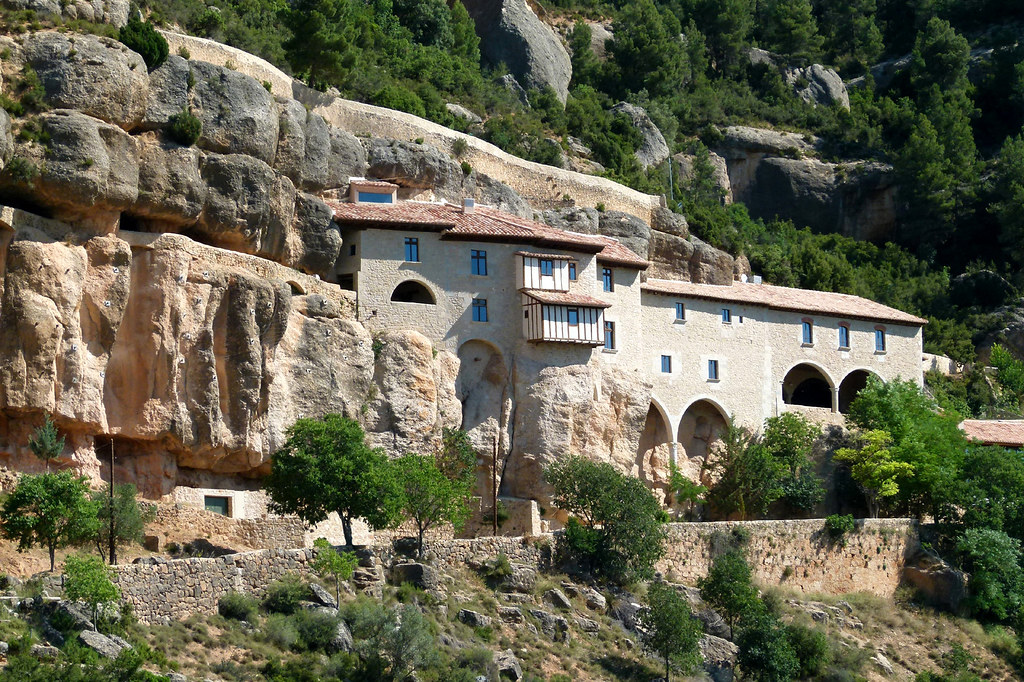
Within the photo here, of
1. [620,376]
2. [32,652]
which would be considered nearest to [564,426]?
[620,376]

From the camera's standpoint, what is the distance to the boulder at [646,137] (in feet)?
291

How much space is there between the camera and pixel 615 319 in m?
62.1

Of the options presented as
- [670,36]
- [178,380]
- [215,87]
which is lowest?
[178,380]

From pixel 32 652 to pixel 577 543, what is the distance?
70.8 ft

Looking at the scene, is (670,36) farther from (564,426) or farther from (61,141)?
(61,141)

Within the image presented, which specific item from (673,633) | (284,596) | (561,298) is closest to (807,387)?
(561,298)

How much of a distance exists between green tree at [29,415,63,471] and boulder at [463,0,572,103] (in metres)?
54.5

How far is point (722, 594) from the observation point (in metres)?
53.5

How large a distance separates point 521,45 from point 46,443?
5774 cm

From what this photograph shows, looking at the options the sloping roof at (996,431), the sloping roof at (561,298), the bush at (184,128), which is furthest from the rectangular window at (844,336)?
the bush at (184,128)

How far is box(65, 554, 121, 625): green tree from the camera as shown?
3769 centimetres

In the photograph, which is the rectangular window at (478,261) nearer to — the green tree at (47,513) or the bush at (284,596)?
the bush at (284,596)

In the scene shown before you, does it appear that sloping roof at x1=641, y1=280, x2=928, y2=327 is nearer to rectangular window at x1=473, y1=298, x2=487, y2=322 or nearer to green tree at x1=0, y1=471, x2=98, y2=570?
rectangular window at x1=473, y1=298, x2=487, y2=322

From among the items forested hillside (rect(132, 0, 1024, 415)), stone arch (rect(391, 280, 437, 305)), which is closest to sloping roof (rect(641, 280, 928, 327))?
forested hillside (rect(132, 0, 1024, 415))
